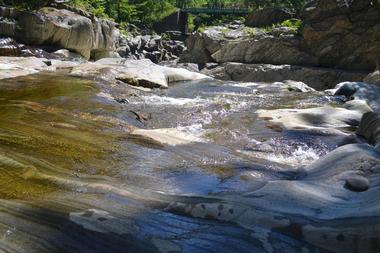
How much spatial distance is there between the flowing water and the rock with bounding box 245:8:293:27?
25237mm

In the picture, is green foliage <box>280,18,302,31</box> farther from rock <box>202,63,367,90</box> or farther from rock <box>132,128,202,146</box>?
rock <box>132,128,202,146</box>

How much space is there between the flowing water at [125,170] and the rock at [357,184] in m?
0.97

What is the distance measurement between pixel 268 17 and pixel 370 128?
28512mm

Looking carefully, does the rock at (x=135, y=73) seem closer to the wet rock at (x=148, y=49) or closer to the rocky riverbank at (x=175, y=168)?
the rocky riverbank at (x=175, y=168)

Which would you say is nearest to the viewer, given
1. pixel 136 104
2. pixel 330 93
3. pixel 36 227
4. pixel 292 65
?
pixel 36 227

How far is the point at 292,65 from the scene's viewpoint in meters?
25.3

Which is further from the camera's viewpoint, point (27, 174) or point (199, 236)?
point (27, 174)

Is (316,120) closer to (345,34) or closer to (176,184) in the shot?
(176,184)

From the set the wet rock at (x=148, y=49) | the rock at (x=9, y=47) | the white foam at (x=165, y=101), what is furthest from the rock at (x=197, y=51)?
the white foam at (x=165, y=101)

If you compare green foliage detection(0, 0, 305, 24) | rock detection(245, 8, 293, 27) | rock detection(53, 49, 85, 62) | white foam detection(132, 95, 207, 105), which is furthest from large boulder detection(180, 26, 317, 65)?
white foam detection(132, 95, 207, 105)

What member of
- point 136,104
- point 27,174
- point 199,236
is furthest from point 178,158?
point 136,104

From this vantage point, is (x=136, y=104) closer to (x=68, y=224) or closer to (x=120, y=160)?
(x=120, y=160)

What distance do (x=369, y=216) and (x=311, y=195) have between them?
2.21 ft

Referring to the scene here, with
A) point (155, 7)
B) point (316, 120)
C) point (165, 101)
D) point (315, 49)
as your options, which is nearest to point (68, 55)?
point (165, 101)
